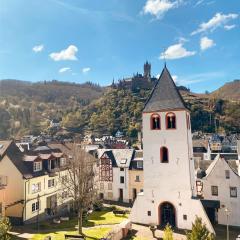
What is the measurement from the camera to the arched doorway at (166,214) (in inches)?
1446

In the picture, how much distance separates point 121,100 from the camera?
197m

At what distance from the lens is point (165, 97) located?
39.1m

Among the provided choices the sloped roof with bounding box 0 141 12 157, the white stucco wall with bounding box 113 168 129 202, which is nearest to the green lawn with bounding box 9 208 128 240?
the white stucco wall with bounding box 113 168 129 202

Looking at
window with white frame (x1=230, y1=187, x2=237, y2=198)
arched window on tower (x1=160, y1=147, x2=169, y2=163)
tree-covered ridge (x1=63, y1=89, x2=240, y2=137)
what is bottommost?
window with white frame (x1=230, y1=187, x2=237, y2=198)

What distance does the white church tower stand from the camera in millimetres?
36031

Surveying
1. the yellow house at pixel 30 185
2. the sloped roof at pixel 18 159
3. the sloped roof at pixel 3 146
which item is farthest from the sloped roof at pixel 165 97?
the sloped roof at pixel 3 146

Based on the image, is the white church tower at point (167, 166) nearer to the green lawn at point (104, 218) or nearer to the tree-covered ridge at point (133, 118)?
the green lawn at point (104, 218)

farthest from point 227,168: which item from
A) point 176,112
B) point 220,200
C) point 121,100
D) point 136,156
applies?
point 121,100

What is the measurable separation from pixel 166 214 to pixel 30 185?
61.0 ft

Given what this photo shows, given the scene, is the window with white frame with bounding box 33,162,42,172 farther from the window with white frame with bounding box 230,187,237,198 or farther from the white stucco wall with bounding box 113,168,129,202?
the window with white frame with bounding box 230,187,237,198

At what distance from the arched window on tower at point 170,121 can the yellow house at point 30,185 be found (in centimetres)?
1612

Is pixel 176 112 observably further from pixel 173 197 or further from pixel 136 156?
pixel 136 156

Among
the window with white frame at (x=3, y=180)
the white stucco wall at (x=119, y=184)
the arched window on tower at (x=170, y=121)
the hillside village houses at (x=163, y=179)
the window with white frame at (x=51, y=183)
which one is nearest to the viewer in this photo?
the hillside village houses at (x=163, y=179)

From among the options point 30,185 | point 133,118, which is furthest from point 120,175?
point 133,118
